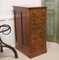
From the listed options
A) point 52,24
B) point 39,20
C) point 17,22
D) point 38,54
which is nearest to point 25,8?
point 39,20

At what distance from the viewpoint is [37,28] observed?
115 inches

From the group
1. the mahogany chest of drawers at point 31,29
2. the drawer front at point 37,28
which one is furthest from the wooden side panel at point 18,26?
the drawer front at point 37,28

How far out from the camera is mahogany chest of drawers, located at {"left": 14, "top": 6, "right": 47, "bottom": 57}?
282cm

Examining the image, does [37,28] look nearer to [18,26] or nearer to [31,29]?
[31,29]

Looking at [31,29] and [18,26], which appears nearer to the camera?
[31,29]

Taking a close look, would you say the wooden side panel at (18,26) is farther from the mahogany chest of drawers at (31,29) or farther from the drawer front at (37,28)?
the drawer front at (37,28)

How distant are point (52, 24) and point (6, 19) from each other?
1201 mm

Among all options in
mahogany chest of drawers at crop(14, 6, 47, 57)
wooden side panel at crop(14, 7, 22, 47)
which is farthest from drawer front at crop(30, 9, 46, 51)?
wooden side panel at crop(14, 7, 22, 47)

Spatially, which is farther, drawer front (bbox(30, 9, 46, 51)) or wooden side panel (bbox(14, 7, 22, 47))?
wooden side panel (bbox(14, 7, 22, 47))

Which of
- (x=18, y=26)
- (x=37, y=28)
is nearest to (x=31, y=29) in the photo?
(x=37, y=28)

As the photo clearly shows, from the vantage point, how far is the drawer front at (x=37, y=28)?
283cm

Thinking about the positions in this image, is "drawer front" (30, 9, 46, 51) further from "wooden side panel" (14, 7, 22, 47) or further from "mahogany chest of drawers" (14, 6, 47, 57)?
"wooden side panel" (14, 7, 22, 47)

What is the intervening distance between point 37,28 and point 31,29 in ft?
0.49

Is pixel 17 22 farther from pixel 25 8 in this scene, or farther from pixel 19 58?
pixel 19 58
